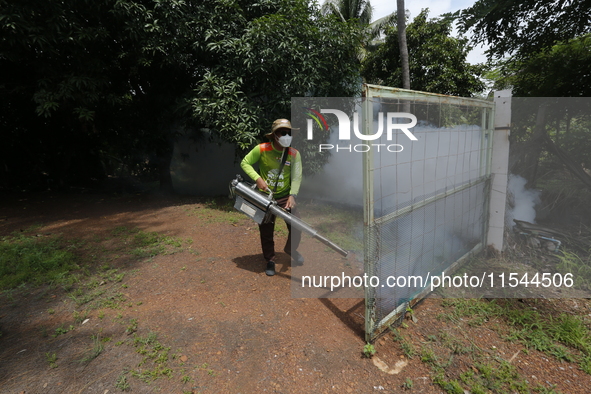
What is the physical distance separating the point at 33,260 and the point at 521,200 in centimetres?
829

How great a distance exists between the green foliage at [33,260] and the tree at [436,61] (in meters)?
11.4

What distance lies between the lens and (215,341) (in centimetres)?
246

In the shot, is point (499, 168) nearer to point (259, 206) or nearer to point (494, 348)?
point (494, 348)

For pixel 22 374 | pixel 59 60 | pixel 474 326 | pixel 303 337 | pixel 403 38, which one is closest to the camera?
pixel 22 374

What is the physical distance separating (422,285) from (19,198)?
33.9 ft

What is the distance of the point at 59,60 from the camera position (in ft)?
21.0

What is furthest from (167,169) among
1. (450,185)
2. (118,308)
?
(450,185)

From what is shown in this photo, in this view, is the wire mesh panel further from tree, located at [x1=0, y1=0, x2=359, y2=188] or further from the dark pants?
tree, located at [x1=0, y1=0, x2=359, y2=188]

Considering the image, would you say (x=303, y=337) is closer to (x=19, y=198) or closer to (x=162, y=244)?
(x=162, y=244)

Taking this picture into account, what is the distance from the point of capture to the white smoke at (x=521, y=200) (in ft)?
18.4

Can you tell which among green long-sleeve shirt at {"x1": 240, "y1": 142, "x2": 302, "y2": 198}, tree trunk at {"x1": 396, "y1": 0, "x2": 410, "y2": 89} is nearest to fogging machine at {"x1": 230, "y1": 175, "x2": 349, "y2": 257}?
green long-sleeve shirt at {"x1": 240, "y1": 142, "x2": 302, "y2": 198}

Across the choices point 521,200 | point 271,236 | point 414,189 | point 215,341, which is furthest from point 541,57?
point 215,341

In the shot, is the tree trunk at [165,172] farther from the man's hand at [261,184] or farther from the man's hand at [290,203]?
the man's hand at [290,203]

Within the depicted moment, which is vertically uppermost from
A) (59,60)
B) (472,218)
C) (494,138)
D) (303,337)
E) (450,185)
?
(59,60)
